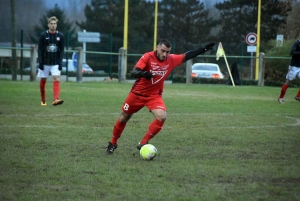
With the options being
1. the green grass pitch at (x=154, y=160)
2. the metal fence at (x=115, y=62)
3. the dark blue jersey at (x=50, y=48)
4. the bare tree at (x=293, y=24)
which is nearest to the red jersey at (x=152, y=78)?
the green grass pitch at (x=154, y=160)

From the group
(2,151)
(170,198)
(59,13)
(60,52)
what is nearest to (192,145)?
(2,151)

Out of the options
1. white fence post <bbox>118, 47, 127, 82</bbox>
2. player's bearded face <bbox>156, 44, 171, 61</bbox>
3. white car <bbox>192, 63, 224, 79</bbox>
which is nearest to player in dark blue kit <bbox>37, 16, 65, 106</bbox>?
player's bearded face <bbox>156, 44, 171, 61</bbox>

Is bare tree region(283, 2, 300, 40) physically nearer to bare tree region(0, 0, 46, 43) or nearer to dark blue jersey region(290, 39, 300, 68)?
bare tree region(0, 0, 46, 43)

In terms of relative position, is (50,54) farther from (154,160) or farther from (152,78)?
(154,160)

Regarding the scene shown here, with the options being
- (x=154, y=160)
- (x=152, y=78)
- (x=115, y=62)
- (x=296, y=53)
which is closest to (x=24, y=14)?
(x=115, y=62)

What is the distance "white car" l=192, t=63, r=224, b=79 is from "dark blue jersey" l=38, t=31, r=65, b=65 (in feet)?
75.6

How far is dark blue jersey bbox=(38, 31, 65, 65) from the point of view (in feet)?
51.8

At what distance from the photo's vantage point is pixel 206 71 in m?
40.0

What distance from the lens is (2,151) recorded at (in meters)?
8.38

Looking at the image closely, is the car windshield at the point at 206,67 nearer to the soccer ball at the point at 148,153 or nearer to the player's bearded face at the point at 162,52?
the player's bearded face at the point at 162,52

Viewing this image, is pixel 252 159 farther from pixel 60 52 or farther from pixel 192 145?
pixel 60 52

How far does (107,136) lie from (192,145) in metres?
1.55

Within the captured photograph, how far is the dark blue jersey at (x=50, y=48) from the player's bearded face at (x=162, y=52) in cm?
744

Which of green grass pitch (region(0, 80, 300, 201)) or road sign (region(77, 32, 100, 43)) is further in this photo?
road sign (region(77, 32, 100, 43))
